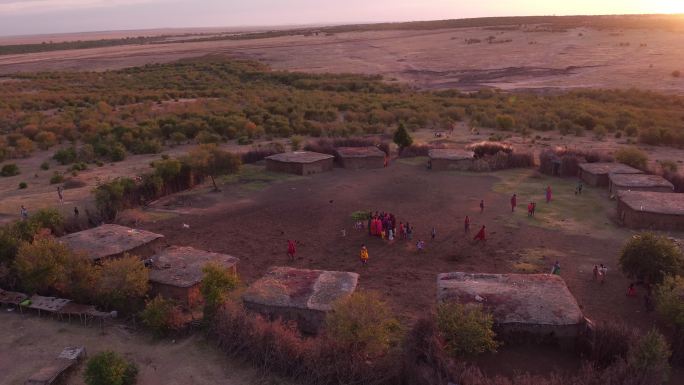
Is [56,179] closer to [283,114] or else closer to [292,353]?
[292,353]

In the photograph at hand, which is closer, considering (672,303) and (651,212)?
(672,303)

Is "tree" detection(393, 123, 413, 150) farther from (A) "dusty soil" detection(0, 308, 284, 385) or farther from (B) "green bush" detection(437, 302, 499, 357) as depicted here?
(A) "dusty soil" detection(0, 308, 284, 385)

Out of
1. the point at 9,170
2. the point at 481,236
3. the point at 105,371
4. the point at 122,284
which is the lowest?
the point at 481,236

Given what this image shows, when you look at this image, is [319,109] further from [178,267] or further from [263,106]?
[178,267]

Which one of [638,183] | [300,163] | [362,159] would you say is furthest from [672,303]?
[300,163]

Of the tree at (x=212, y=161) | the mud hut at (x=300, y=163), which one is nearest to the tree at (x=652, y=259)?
the mud hut at (x=300, y=163)

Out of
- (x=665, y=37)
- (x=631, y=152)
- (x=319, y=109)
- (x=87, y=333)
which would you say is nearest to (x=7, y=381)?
(x=87, y=333)

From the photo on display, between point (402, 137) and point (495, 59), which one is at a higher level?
point (495, 59)
